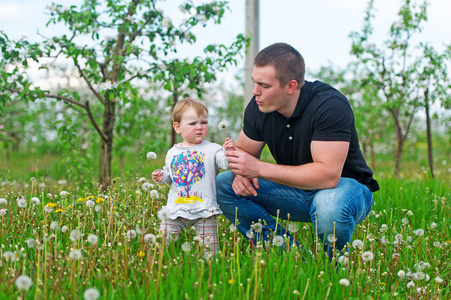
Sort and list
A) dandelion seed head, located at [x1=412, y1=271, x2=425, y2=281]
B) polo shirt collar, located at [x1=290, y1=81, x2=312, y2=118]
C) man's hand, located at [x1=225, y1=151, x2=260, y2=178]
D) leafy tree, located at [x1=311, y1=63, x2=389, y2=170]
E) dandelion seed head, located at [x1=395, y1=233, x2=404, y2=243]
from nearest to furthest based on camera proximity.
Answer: dandelion seed head, located at [x1=412, y1=271, x2=425, y2=281] → dandelion seed head, located at [x1=395, y1=233, x2=404, y2=243] → man's hand, located at [x1=225, y1=151, x2=260, y2=178] → polo shirt collar, located at [x1=290, y1=81, x2=312, y2=118] → leafy tree, located at [x1=311, y1=63, x2=389, y2=170]

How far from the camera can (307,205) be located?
3.71 m

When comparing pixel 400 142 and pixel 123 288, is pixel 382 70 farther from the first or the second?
pixel 123 288

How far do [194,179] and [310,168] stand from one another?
2.79 ft

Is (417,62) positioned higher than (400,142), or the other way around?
(417,62)

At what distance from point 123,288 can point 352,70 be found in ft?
38.4

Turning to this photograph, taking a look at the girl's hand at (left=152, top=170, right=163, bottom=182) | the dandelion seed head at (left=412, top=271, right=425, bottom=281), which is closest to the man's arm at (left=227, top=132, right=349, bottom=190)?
the girl's hand at (left=152, top=170, right=163, bottom=182)

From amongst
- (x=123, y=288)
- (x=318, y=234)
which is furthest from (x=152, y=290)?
(x=318, y=234)

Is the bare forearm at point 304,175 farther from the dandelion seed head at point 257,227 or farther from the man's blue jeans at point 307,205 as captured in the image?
the dandelion seed head at point 257,227

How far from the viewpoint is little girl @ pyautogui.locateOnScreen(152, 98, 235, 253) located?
344 centimetres

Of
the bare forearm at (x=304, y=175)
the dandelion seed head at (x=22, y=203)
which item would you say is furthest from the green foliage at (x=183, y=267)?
the bare forearm at (x=304, y=175)

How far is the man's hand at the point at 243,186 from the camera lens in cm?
366

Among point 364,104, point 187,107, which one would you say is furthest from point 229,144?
point 364,104

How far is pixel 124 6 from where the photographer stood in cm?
550

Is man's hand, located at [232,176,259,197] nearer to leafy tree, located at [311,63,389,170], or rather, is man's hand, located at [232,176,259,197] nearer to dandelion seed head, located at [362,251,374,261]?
dandelion seed head, located at [362,251,374,261]
